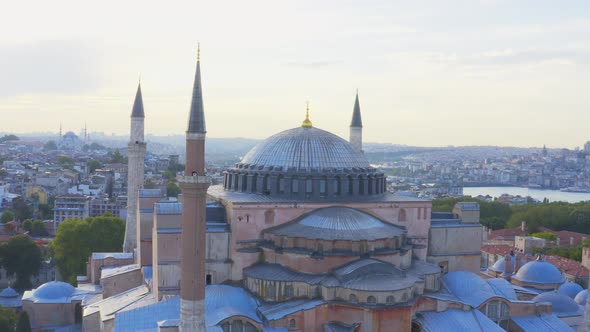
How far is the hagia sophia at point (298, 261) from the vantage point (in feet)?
49.0

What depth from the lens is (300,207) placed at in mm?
17750

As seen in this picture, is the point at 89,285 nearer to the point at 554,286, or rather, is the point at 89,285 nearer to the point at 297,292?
the point at 297,292

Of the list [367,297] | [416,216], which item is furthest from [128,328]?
[416,216]

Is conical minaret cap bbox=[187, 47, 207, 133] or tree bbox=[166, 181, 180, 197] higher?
conical minaret cap bbox=[187, 47, 207, 133]

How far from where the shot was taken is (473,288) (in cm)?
1781

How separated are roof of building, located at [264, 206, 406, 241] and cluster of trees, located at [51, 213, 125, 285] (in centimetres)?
1404

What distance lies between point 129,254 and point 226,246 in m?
8.33

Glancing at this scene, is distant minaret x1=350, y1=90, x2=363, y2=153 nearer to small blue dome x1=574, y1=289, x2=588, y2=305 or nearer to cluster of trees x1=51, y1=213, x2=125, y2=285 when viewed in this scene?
small blue dome x1=574, y1=289, x2=588, y2=305

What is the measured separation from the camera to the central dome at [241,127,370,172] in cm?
1884

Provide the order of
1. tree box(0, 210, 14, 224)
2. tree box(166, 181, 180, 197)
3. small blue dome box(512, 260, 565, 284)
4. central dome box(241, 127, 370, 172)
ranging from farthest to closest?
tree box(166, 181, 180, 197)
tree box(0, 210, 14, 224)
small blue dome box(512, 260, 565, 284)
central dome box(241, 127, 370, 172)

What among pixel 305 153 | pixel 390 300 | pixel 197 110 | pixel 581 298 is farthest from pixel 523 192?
pixel 197 110

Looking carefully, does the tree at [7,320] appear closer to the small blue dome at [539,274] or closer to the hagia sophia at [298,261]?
the hagia sophia at [298,261]

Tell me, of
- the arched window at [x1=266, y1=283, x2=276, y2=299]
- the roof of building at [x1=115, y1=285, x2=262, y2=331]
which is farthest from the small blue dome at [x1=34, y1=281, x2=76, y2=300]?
the arched window at [x1=266, y1=283, x2=276, y2=299]

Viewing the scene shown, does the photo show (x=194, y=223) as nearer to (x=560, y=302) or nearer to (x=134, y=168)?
(x=134, y=168)
